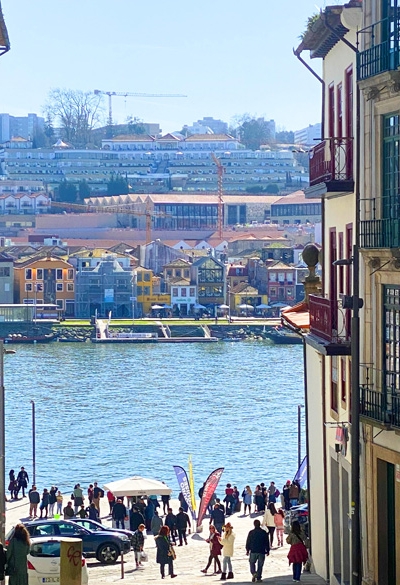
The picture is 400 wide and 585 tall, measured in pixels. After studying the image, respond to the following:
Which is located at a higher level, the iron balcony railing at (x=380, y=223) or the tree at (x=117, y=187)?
the tree at (x=117, y=187)

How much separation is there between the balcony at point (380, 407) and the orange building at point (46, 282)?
105297 mm

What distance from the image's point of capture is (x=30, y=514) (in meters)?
26.0

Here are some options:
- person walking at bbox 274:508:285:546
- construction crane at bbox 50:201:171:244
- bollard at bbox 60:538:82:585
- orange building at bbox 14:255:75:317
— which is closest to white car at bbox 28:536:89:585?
bollard at bbox 60:538:82:585

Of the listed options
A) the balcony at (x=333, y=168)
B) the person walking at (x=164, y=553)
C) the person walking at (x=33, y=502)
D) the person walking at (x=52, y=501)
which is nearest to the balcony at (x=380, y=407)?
the balcony at (x=333, y=168)

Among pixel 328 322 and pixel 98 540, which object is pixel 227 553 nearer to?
pixel 98 540

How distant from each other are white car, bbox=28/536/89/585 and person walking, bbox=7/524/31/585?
9.37 ft

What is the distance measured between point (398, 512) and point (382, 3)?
382cm

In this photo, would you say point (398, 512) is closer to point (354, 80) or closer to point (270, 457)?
point (354, 80)

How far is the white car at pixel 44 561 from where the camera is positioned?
12.9 meters

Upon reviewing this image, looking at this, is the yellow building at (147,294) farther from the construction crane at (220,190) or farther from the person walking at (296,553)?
the person walking at (296,553)

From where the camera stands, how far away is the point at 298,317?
17078 millimetres

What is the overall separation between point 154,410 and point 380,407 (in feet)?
181

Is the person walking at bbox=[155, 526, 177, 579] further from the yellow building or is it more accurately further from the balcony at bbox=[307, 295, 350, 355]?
the yellow building

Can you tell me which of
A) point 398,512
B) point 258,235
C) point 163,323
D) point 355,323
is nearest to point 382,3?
point 355,323
